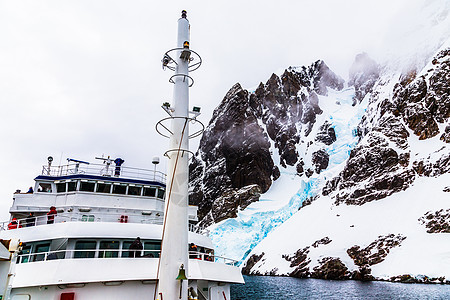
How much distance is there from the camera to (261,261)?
97.9 metres

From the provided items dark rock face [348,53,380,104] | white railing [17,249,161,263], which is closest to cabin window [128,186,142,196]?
white railing [17,249,161,263]

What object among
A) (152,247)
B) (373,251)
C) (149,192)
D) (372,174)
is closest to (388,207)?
(372,174)

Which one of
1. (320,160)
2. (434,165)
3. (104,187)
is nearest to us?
(104,187)

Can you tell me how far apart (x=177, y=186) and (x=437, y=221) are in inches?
3236

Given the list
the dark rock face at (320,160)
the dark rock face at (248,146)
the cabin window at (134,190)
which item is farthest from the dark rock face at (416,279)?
the dark rock face at (320,160)

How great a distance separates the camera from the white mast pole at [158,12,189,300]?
10.9 meters

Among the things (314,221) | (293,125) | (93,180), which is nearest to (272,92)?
(293,125)

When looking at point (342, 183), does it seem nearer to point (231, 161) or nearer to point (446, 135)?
point (446, 135)

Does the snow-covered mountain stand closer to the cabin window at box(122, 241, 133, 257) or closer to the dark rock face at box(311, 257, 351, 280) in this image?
the dark rock face at box(311, 257, 351, 280)

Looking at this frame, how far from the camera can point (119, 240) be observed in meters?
14.4

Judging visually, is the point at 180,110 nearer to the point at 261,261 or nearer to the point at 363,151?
the point at 261,261

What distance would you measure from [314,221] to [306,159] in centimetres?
7198

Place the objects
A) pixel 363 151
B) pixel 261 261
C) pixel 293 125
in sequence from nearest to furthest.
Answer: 1. pixel 261 261
2. pixel 363 151
3. pixel 293 125

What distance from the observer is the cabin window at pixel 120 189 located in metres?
17.9
